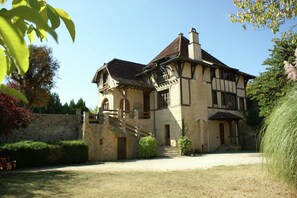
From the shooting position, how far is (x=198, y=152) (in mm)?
20625

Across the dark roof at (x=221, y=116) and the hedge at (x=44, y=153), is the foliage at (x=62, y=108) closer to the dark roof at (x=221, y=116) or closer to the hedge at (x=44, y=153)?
the dark roof at (x=221, y=116)

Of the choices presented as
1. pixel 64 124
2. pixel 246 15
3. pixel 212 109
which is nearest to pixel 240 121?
pixel 212 109

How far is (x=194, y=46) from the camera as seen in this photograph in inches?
878

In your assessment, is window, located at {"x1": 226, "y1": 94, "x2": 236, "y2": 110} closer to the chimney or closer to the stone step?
the stone step

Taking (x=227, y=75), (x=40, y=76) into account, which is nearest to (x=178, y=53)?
(x=227, y=75)

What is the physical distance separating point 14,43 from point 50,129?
18418 mm

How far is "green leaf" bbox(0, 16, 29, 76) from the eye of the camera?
54 cm

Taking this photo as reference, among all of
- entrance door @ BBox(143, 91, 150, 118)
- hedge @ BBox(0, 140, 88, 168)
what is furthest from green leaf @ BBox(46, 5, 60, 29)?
entrance door @ BBox(143, 91, 150, 118)

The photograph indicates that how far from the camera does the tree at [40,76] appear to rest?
24047 millimetres

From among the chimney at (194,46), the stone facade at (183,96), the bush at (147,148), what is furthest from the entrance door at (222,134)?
the bush at (147,148)

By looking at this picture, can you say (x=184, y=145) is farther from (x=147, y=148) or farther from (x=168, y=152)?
(x=147, y=148)

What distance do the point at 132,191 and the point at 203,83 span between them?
17.0 metres

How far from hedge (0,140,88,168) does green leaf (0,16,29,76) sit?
13307 mm

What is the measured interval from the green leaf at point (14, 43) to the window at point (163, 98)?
69.5 feet
